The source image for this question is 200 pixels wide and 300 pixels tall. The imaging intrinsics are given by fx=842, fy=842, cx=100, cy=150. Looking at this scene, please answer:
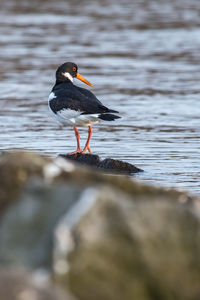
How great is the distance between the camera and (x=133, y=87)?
50.6ft

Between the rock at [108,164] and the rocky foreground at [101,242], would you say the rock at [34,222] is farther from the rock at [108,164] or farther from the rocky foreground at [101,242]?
the rock at [108,164]

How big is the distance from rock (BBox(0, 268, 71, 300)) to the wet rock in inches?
17.9

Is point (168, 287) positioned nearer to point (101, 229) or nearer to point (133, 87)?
point (101, 229)

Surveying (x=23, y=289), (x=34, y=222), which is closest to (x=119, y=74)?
(x=34, y=222)

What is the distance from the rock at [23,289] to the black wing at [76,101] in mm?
6393

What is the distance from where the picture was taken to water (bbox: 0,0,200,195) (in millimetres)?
Result: 10734

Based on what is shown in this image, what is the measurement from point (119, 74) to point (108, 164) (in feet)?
25.4

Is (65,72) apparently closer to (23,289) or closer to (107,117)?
(107,117)

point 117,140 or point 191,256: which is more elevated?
point 191,256

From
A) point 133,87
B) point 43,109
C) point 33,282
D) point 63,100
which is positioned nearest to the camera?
point 33,282

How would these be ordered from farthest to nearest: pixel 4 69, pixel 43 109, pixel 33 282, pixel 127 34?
pixel 127 34, pixel 4 69, pixel 43 109, pixel 33 282

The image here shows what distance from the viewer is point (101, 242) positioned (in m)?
4.06

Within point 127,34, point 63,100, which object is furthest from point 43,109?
point 127,34

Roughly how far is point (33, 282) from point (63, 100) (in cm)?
672
